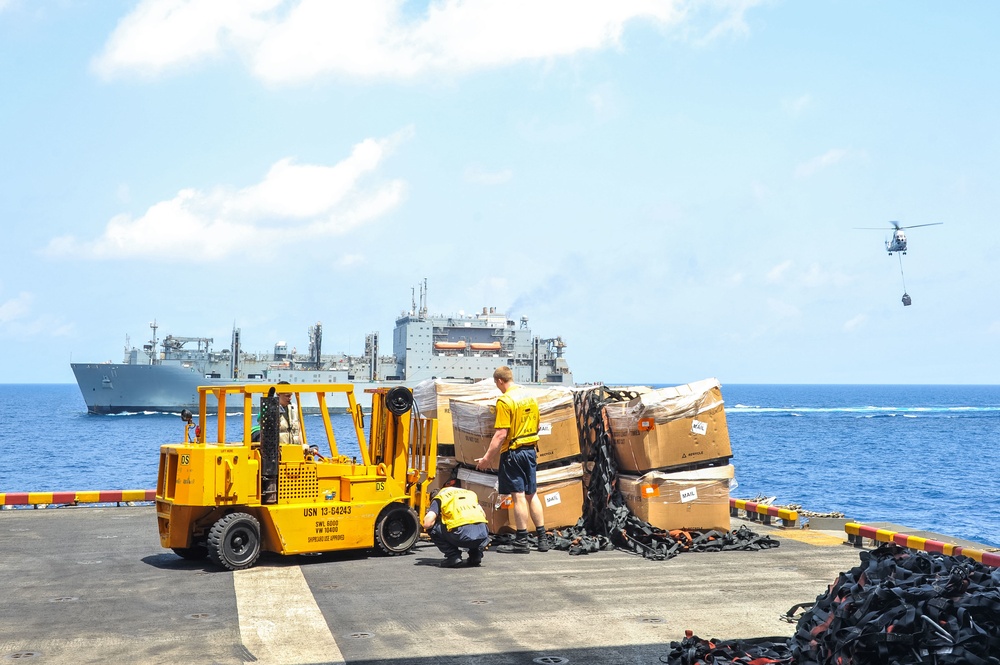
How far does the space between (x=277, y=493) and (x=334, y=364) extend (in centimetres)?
8773

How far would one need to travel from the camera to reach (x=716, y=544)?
10.6 m

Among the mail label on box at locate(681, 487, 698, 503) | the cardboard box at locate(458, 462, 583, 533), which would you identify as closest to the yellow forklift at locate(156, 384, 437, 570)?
the cardboard box at locate(458, 462, 583, 533)

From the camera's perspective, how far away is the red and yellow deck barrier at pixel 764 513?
43.1 ft

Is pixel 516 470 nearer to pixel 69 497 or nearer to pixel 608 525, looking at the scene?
pixel 608 525

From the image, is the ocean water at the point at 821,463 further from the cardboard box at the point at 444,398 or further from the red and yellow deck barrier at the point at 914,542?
the cardboard box at the point at 444,398

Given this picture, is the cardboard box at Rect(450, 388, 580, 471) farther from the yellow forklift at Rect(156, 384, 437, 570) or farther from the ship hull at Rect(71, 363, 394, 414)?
the ship hull at Rect(71, 363, 394, 414)

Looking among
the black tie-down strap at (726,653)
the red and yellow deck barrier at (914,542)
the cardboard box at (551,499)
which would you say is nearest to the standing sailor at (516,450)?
the cardboard box at (551,499)

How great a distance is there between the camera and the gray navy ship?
9150cm

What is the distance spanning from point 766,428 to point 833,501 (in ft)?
178

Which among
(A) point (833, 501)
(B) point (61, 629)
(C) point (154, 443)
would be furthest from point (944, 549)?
(C) point (154, 443)

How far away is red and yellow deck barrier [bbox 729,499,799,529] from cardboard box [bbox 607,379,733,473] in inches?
91.6

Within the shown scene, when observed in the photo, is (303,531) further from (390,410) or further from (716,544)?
(716,544)

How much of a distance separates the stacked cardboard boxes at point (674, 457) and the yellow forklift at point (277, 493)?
254 cm

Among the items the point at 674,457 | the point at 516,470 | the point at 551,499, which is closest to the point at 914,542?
the point at 674,457
